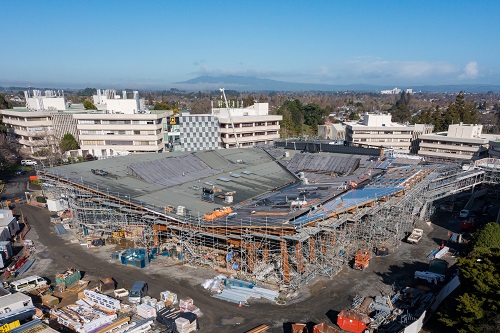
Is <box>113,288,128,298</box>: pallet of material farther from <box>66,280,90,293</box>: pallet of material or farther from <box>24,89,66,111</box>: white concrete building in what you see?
<box>24,89,66,111</box>: white concrete building

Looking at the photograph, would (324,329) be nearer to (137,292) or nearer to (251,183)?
(137,292)

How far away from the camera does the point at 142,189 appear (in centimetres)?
3306

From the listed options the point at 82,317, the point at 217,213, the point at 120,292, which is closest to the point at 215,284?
the point at 217,213

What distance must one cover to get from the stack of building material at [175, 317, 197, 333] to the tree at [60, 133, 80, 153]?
54649mm

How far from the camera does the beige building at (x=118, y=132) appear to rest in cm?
6166

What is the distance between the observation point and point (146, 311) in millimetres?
21875

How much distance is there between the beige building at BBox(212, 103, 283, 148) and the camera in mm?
66188

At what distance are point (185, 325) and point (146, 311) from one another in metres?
3.40

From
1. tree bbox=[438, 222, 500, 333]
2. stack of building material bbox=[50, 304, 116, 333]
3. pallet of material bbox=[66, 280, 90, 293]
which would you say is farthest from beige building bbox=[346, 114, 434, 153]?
stack of building material bbox=[50, 304, 116, 333]

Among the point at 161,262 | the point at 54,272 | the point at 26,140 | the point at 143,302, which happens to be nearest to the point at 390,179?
the point at 161,262

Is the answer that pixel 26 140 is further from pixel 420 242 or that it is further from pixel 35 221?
pixel 420 242

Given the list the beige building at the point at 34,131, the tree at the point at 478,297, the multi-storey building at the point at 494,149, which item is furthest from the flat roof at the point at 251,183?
the beige building at the point at 34,131

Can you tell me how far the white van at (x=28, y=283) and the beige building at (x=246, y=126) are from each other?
→ 43466mm

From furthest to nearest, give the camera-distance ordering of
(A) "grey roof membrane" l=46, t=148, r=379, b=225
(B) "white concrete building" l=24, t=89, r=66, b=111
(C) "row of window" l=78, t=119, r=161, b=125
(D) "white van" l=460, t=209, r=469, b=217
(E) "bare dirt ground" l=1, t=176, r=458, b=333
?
(B) "white concrete building" l=24, t=89, r=66, b=111 < (C) "row of window" l=78, t=119, r=161, b=125 < (D) "white van" l=460, t=209, r=469, b=217 < (A) "grey roof membrane" l=46, t=148, r=379, b=225 < (E) "bare dirt ground" l=1, t=176, r=458, b=333
